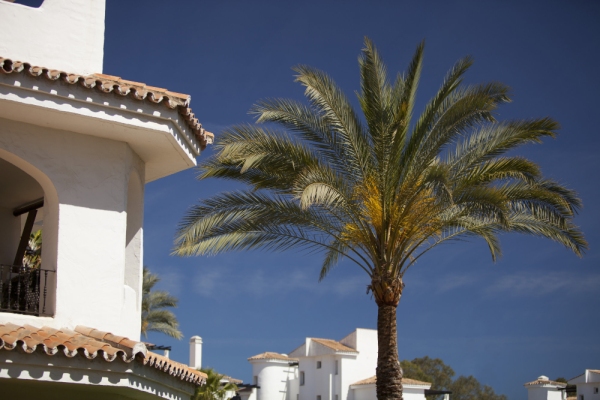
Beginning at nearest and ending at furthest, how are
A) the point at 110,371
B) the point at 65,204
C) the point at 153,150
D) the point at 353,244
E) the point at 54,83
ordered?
1. the point at 110,371
2. the point at 54,83
3. the point at 65,204
4. the point at 153,150
5. the point at 353,244

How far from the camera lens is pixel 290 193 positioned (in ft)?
51.5

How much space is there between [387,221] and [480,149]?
7.33 feet

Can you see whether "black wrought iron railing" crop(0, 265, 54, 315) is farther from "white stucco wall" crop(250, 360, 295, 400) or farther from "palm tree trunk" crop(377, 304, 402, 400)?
"white stucco wall" crop(250, 360, 295, 400)

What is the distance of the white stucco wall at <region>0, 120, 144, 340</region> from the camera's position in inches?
403

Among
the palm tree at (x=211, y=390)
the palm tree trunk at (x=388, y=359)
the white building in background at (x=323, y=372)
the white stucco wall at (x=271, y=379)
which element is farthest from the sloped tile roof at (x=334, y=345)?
the palm tree trunk at (x=388, y=359)

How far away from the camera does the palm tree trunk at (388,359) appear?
1550 cm

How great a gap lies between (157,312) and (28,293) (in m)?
Answer: 29.6

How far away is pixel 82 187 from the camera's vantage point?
1058cm

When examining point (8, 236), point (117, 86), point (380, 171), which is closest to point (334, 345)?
point (380, 171)

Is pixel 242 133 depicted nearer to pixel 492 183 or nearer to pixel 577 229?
pixel 492 183

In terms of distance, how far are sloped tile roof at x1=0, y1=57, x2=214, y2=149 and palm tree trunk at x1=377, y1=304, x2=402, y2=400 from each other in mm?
6118

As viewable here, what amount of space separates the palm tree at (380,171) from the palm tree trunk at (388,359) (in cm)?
2

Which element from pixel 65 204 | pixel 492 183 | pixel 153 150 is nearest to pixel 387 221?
pixel 492 183

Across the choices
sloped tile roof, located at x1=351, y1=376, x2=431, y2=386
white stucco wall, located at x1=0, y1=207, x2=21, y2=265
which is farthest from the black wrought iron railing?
sloped tile roof, located at x1=351, y1=376, x2=431, y2=386
